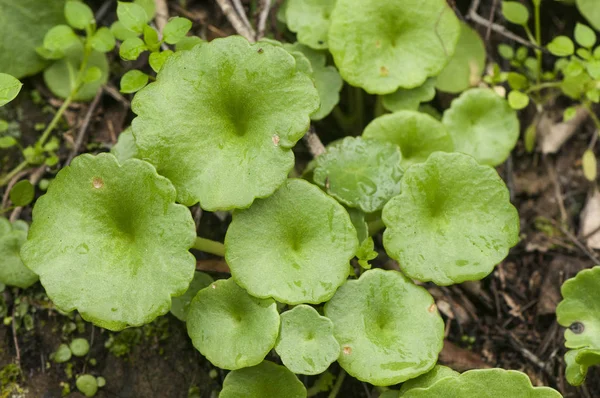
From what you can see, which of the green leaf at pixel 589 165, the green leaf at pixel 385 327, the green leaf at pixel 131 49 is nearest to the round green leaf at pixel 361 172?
the green leaf at pixel 385 327

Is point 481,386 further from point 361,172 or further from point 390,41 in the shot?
point 390,41

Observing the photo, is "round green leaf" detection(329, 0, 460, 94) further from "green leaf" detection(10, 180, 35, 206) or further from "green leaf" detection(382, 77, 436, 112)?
"green leaf" detection(10, 180, 35, 206)

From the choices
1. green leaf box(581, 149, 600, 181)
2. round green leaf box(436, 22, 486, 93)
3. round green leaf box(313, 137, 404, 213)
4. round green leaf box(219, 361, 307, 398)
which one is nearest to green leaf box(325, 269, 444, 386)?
round green leaf box(219, 361, 307, 398)

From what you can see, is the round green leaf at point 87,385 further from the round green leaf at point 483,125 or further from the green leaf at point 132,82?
the round green leaf at point 483,125

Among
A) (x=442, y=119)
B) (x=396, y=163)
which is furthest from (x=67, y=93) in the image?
(x=442, y=119)

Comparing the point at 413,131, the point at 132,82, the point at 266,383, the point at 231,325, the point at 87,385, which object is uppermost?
the point at 132,82

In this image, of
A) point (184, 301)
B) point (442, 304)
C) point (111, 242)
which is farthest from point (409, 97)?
point (111, 242)
